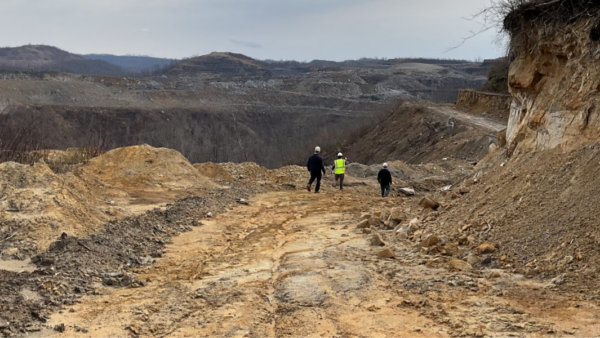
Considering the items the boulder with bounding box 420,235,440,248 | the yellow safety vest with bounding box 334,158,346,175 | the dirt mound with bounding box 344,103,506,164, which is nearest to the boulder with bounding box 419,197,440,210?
the boulder with bounding box 420,235,440,248

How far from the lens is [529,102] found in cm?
1011

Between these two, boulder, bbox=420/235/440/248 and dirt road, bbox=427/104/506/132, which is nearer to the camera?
boulder, bbox=420/235/440/248

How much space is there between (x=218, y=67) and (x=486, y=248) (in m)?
124

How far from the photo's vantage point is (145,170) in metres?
15.9

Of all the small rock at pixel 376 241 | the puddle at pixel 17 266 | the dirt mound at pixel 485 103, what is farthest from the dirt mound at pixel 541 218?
the dirt mound at pixel 485 103

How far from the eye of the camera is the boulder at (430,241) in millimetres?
7602

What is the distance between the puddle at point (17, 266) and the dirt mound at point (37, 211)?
0.56 feet

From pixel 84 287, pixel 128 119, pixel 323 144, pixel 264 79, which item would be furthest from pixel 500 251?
pixel 264 79

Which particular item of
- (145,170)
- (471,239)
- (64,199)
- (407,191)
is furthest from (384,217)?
(145,170)

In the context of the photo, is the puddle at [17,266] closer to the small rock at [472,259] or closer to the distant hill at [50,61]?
the small rock at [472,259]

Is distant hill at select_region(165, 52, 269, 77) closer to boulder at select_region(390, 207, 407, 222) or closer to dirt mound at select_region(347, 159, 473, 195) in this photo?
Answer: dirt mound at select_region(347, 159, 473, 195)

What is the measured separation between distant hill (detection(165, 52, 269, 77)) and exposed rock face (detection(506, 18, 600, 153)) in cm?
10656

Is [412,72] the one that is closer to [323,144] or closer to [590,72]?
[323,144]

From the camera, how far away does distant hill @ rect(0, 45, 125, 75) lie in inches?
6045
